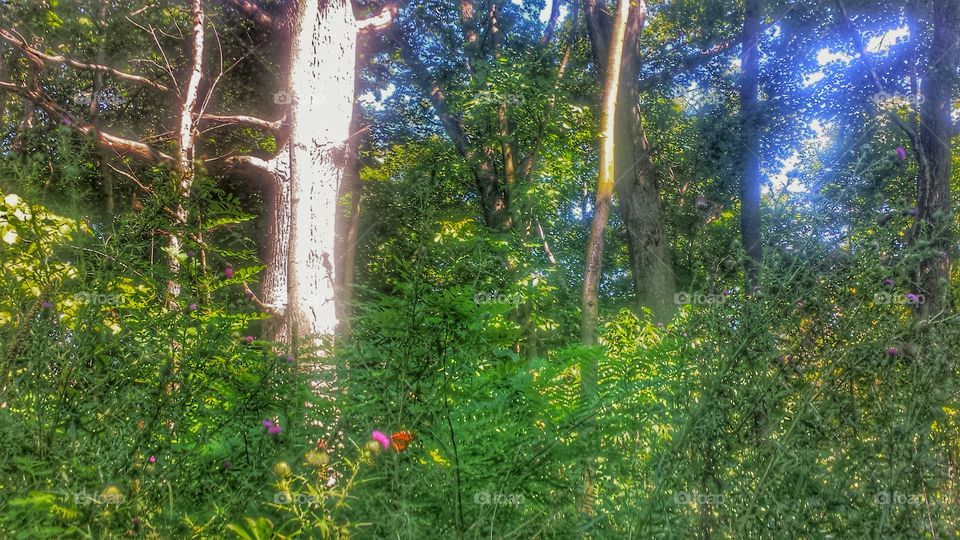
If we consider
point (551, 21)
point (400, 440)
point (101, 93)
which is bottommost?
point (400, 440)

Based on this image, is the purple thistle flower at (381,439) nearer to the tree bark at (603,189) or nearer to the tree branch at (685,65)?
the tree bark at (603,189)

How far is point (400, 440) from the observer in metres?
1.53

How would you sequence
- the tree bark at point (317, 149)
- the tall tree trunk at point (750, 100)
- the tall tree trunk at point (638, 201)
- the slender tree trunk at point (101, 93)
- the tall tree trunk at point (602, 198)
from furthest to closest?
the tall tree trunk at point (750, 100)
the tall tree trunk at point (638, 201)
the slender tree trunk at point (101, 93)
the tall tree trunk at point (602, 198)
the tree bark at point (317, 149)

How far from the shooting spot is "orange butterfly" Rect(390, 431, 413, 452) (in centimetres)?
151

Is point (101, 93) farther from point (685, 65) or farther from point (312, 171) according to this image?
point (685, 65)

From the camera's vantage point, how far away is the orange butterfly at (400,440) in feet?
4.97

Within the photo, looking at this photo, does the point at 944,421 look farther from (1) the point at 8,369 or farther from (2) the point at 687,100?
(2) the point at 687,100

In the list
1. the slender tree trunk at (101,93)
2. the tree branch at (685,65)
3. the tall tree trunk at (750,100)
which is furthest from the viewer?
the tree branch at (685,65)

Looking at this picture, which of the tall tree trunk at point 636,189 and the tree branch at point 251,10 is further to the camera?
the tall tree trunk at point 636,189

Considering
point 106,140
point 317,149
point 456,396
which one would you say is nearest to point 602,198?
point 317,149

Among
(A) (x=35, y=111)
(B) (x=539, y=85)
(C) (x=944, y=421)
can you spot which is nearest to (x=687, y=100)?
(B) (x=539, y=85)

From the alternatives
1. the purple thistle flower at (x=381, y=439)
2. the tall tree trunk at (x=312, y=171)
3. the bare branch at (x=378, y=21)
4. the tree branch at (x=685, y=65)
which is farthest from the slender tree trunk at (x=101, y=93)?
the tree branch at (x=685, y=65)

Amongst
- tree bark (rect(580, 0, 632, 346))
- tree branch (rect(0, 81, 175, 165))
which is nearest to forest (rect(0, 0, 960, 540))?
tree bark (rect(580, 0, 632, 346))

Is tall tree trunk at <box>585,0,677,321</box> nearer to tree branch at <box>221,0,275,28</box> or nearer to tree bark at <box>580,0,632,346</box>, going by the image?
tree bark at <box>580,0,632,346</box>
